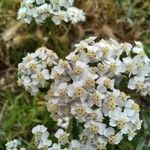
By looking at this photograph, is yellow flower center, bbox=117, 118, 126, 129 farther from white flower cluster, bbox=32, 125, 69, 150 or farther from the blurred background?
the blurred background

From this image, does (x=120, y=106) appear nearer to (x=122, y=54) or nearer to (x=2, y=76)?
(x=122, y=54)

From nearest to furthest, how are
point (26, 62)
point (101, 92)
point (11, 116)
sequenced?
point (101, 92), point (26, 62), point (11, 116)

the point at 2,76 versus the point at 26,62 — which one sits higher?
the point at 26,62

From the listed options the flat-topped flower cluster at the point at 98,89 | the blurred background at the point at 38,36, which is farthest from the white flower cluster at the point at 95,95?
the blurred background at the point at 38,36

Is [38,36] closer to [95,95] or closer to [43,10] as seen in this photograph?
[43,10]

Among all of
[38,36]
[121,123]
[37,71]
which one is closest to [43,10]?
[37,71]

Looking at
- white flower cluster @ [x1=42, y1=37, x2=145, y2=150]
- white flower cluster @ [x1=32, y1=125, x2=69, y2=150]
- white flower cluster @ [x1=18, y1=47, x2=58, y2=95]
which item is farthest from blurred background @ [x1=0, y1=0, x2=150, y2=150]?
white flower cluster @ [x1=42, y1=37, x2=145, y2=150]

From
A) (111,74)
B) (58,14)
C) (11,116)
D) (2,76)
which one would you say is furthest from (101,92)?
(2,76)

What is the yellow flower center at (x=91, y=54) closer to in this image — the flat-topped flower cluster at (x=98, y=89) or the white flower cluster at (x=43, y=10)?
the flat-topped flower cluster at (x=98, y=89)
